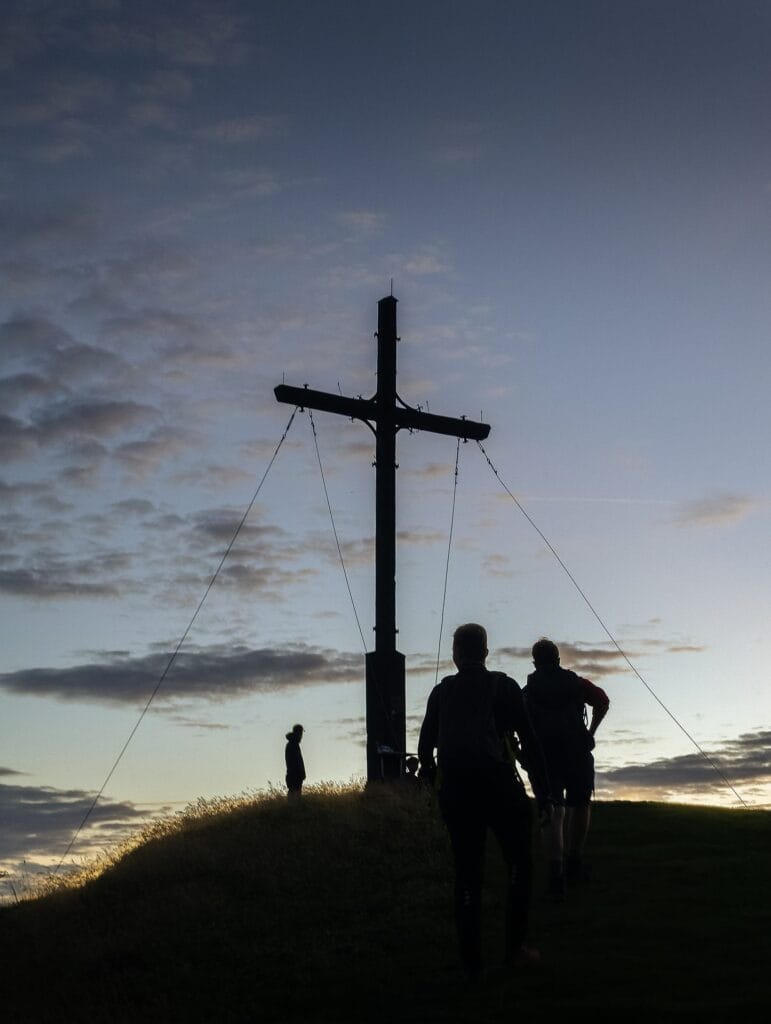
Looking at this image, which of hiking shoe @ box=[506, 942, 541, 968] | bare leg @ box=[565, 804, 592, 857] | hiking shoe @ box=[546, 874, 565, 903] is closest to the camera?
hiking shoe @ box=[506, 942, 541, 968]

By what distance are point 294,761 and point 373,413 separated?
270 inches

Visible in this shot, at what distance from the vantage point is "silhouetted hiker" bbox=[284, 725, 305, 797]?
24781 millimetres

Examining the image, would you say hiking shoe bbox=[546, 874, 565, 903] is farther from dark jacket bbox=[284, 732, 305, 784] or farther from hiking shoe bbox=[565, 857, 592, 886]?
dark jacket bbox=[284, 732, 305, 784]

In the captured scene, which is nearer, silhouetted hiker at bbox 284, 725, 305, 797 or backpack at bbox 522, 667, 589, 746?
backpack at bbox 522, 667, 589, 746

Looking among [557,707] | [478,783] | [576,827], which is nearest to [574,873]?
[576,827]

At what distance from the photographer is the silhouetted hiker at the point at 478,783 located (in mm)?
9945

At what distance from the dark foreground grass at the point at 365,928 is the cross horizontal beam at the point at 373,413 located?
6.79m

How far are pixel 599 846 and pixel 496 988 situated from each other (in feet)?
27.2

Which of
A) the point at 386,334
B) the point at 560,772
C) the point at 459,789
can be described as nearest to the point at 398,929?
the point at 560,772

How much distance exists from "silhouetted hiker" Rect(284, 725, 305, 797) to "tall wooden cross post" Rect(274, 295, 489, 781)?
2964mm

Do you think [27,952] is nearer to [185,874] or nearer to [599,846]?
[185,874]

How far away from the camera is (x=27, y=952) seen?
600 inches

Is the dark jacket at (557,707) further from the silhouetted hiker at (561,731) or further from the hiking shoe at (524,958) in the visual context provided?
the hiking shoe at (524,958)

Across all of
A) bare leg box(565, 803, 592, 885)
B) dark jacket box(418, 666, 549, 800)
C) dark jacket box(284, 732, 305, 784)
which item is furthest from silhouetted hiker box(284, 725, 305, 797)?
dark jacket box(418, 666, 549, 800)
